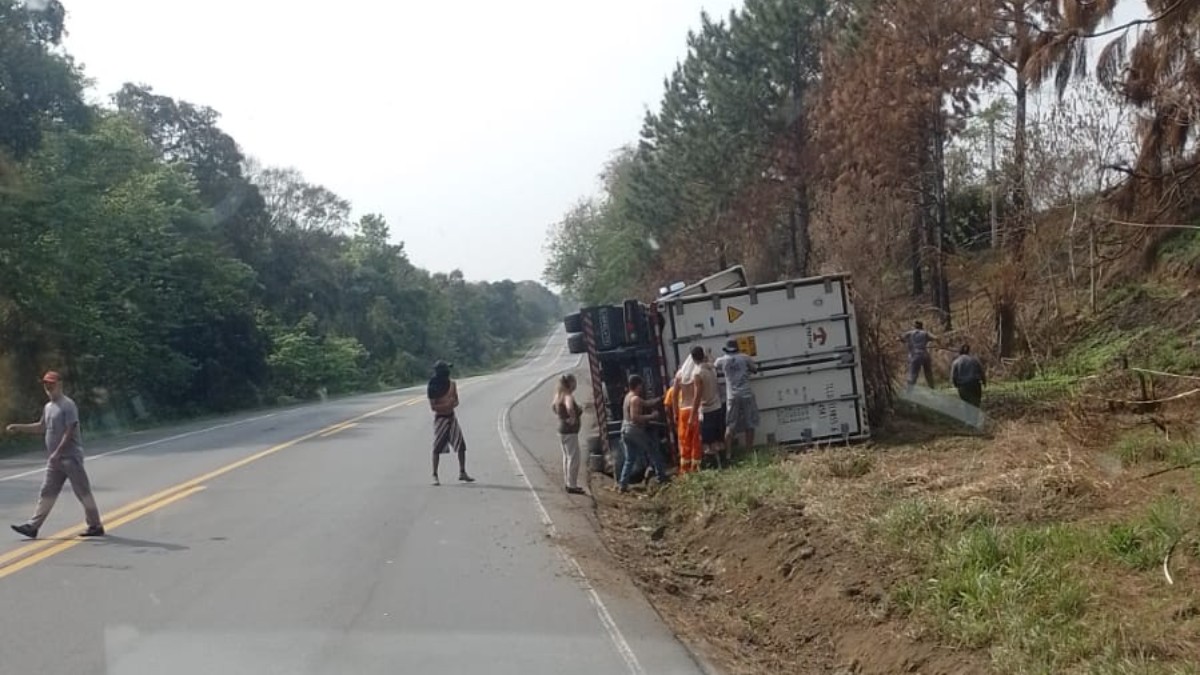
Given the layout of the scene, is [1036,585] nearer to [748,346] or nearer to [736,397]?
[736,397]

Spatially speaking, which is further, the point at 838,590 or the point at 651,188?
the point at 651,188

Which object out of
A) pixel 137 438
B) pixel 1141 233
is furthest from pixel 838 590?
pixel 137 438

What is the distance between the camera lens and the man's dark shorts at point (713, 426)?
15.4 metres

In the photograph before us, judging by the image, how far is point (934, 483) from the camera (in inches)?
424

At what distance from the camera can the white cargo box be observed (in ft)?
52.2

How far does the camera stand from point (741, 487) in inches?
509

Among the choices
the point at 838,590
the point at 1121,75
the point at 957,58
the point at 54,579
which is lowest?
the point at 838,590

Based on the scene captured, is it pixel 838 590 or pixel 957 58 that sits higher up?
pixel 957 58

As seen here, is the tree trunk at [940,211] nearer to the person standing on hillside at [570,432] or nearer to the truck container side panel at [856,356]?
the truck container side panel at [856,356]

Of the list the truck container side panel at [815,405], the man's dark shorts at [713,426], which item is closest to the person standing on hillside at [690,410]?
the man's dark shorts at [713,426]

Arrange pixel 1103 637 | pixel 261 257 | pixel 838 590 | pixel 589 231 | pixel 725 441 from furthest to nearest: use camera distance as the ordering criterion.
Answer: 1. pixel 589 231
2. pixel 261 257
3. pixel 725 441
4. pixel 838 590
5. pixel 1103 637

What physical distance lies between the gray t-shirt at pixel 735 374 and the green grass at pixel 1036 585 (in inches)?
253

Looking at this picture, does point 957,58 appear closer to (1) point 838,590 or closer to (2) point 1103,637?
(1) point 838,590

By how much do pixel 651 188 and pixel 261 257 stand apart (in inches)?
1096
